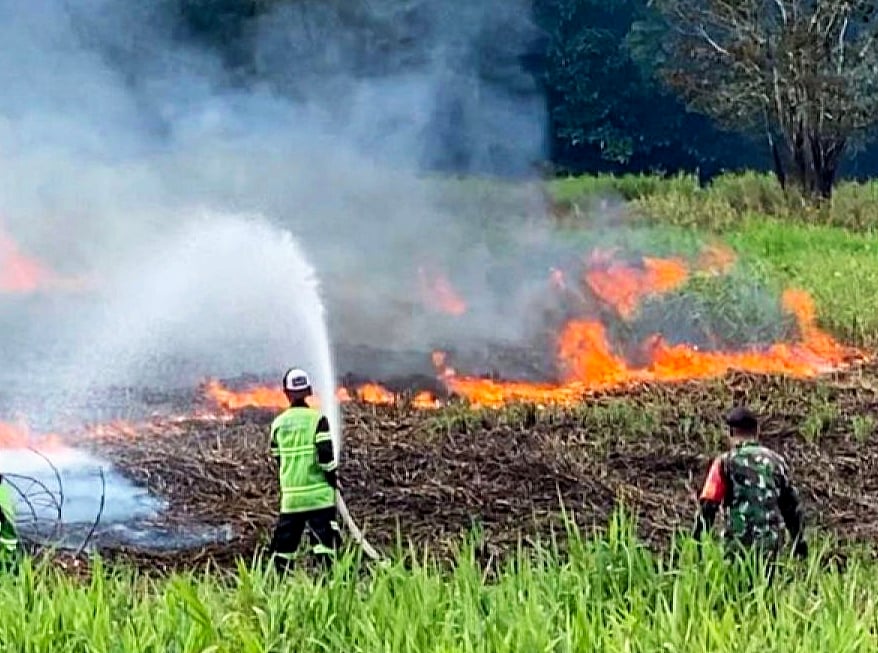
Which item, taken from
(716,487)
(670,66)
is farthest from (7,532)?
(670,66)

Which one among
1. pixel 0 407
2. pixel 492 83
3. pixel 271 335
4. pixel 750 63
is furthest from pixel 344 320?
pixel 750 63

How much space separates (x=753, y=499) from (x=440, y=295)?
31.8 ft

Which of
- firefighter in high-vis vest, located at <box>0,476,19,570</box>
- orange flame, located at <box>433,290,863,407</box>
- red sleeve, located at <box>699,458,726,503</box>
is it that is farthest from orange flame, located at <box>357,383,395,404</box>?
red sleeve, located at <box>699,458,726,503</box>

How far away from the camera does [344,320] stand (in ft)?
52.8

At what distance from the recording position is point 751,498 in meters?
7.33

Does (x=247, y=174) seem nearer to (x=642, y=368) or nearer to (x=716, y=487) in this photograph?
(x=642, y=368)

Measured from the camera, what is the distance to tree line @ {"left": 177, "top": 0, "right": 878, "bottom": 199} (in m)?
24.1

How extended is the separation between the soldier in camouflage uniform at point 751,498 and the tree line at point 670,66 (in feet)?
54.3

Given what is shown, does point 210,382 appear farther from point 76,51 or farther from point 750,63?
point 750,63

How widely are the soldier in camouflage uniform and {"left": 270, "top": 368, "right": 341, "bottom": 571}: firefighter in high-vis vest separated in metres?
2.04

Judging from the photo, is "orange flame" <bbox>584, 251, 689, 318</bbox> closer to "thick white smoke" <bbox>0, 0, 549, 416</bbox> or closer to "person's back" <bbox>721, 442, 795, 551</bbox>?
"thick white smoke" <bbox>0, 0, 549, 416</bbox>

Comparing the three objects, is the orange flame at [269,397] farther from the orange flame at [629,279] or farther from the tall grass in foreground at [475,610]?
the tall grass in foreground at [475,610]

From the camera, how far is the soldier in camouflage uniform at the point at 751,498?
7.31 m

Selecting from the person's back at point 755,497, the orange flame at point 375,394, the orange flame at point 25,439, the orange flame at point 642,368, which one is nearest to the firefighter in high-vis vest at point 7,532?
the person's back at point 755,497
